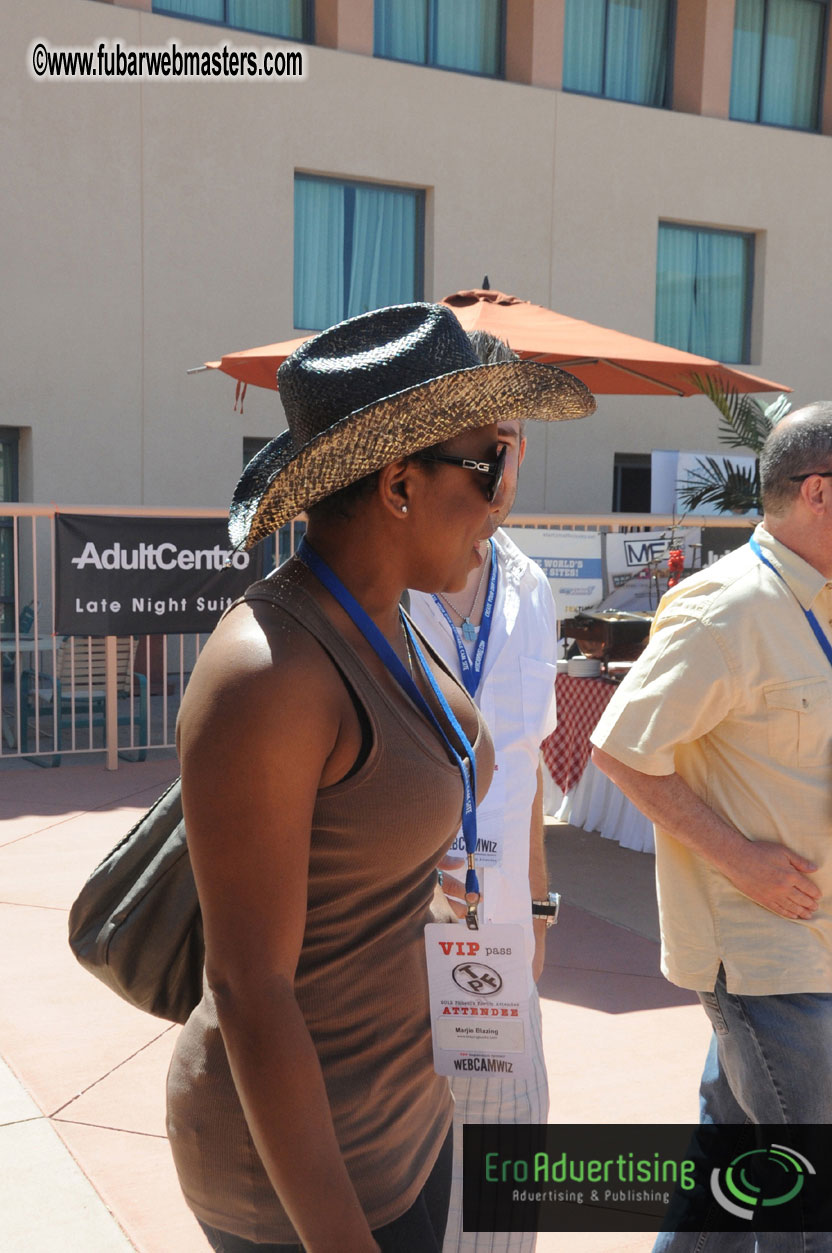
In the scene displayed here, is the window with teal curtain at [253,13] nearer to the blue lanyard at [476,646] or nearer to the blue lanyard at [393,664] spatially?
the blue lanyard at [476,646]

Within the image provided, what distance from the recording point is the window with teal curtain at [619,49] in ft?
50.3

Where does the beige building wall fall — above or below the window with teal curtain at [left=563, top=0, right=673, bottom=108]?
below

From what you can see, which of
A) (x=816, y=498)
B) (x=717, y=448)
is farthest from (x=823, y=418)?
(x=717, y=448)

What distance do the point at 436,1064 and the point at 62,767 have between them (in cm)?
770

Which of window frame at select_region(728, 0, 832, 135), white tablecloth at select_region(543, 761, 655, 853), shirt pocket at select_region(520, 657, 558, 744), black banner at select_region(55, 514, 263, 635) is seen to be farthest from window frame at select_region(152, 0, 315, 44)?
shirt pocket at select_region(520, 657, 558, 744)

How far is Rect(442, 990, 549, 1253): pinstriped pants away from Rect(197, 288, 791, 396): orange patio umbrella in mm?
4693

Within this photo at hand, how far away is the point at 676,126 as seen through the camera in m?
15.5

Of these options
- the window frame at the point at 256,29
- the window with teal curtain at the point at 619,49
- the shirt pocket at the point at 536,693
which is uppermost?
the window with teal curtain at the point at 619,49

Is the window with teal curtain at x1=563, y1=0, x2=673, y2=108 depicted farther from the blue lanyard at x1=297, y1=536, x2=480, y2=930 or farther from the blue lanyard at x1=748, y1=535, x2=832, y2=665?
the blue lanyard at x1=297, y1=536, x2=480, y2=930

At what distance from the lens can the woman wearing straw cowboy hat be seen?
137 cm

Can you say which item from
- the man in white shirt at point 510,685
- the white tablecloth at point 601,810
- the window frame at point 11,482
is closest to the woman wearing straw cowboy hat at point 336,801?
the man in white shirt at point 510,685

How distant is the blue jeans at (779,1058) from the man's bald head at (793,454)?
1005 millimetres

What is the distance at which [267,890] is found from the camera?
1365mm

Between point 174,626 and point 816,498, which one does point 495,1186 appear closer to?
point 816,498
